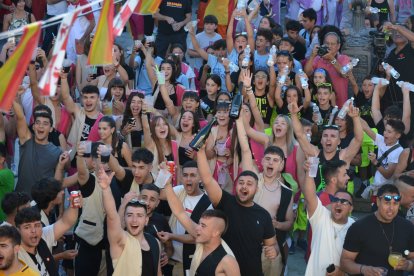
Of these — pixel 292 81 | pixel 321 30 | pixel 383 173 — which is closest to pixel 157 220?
pixel 383 173

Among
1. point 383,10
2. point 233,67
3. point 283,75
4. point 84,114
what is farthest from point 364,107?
point 84,114

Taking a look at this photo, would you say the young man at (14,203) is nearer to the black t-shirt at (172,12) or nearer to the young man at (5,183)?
the young man at (5,183)

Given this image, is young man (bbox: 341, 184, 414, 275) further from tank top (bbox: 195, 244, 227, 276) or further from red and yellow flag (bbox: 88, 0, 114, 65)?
red and yellow flag (bbox: 88, 0, 114, 65)

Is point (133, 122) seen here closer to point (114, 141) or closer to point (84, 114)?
point (84, 114)

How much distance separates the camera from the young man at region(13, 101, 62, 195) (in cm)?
1116

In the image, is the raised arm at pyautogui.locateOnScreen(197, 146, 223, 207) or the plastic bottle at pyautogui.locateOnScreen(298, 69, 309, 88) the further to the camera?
the plastic bottle at pyautogui.locateOnScreen(298, 69, 309, 88)

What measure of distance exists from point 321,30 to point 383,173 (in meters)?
3.64

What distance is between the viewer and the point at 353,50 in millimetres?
15523

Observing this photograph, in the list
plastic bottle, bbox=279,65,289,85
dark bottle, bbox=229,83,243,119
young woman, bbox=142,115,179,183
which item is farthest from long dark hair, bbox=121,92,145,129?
dark bottle, bbox=229,83,243,119

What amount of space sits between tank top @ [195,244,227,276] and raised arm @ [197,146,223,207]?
600 mm

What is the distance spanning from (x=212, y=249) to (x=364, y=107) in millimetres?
5050

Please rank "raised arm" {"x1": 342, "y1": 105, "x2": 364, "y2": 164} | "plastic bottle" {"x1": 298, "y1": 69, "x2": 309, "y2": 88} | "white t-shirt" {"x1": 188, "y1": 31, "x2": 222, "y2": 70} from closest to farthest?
"raised arm" {"x1": 342, "y1": 105, "x2": 364, "y2": 164}
"plastic bottle" {"x1": 298, "y1": 69, "x2": 309, "y2": 88}
"white t-shirt" {"x1": 188, "y1": 31, "x2": 222, "y2": 70}

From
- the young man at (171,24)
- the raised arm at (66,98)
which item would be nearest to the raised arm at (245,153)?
the raised arm at (66,98)

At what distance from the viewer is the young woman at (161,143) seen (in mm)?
11508
